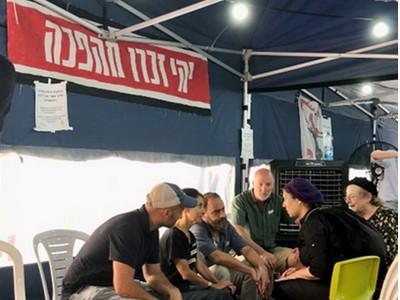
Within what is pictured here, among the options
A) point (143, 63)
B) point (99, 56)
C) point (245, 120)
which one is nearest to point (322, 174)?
point (245, 120)

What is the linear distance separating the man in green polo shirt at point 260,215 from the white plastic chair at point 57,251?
1369 millimetres

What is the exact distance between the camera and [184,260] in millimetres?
2871

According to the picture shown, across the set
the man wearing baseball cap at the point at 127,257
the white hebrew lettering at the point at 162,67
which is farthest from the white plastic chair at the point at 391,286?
the white hebrew lettering at the point at 162,67

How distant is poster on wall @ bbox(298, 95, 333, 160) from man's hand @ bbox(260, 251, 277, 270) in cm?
232

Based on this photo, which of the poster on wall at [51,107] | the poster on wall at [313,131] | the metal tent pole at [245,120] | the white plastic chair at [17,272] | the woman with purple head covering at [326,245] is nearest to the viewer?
the white plastic chair at [17,272]

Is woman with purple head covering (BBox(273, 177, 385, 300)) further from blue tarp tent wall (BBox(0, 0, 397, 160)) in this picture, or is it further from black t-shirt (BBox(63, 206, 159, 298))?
blue tarp tent wall (BBox(0, 0, 397, 160))

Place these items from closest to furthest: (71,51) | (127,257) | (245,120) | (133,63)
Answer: (127,257) → (71,51) → (133,63) → (245,120)

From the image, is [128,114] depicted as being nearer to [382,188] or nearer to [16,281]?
[16,281]

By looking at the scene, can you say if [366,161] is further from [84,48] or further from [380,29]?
[84,48]

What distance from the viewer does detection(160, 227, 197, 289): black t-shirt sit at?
9.41ft

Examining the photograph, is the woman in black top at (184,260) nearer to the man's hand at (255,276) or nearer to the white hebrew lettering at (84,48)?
the man's hand at (255,276)

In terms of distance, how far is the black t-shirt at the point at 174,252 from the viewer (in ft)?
9.41

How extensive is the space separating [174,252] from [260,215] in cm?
124

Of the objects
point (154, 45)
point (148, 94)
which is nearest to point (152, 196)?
point (148, 94)
